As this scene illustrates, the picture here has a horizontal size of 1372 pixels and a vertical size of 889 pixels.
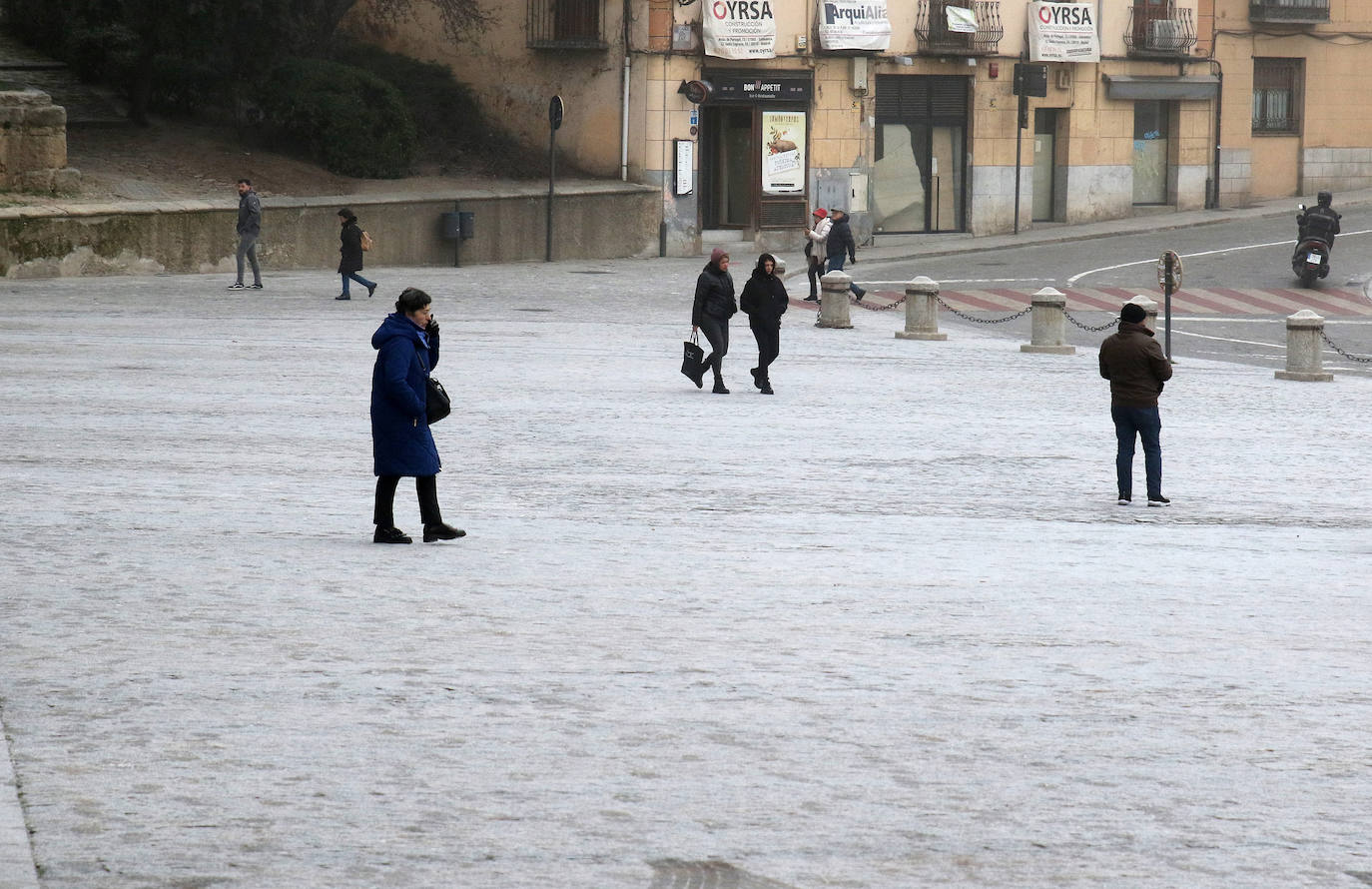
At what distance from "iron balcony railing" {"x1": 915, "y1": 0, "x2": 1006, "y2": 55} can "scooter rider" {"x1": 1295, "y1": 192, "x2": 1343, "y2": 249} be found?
10.3m

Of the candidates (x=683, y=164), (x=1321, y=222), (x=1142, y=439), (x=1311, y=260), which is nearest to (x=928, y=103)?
(x=683, y=164)

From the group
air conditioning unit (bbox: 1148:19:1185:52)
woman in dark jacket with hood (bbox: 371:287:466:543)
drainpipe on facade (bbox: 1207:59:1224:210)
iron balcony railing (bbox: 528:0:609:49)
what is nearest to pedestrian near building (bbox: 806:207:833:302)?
iron balcony railing (bbox: 528:0:609:49)

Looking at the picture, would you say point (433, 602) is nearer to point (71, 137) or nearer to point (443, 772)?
point (443, 772)

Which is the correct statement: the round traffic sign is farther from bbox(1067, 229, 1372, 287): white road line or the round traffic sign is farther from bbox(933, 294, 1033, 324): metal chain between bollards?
bbox(1067, 229, 1372, 287): white road line

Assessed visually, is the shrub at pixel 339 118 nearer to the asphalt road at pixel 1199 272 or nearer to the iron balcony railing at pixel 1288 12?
the asphalt road at pixel 1199 272

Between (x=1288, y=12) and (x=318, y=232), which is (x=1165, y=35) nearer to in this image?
(x=1288, y=12)

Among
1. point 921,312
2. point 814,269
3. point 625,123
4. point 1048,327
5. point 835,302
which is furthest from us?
point 625,123

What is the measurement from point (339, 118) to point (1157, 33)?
1852 centimetres

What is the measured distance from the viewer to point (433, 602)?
8812 mm

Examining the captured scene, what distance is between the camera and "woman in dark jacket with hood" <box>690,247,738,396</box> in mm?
18578

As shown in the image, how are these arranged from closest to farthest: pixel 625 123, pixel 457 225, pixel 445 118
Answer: pixel 457 225, pixel 625 123, pixel 445 118

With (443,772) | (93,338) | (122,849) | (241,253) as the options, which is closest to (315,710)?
(443,772)

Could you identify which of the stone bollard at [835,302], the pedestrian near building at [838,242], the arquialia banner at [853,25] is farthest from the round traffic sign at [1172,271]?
the arquialia banner at [853,25]

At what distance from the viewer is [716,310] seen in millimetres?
18906
